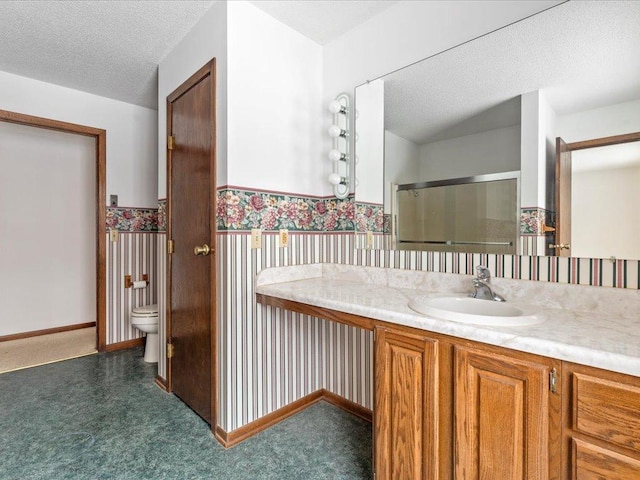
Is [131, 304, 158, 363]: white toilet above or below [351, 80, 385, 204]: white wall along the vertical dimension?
below

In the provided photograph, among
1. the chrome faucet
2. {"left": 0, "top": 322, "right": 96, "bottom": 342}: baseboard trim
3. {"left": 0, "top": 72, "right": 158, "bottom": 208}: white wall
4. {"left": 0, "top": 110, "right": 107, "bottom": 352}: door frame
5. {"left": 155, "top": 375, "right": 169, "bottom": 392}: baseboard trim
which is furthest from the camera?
{"left": 0, "top": 322, "right": 96, "bottom": 342}: baseboard trim

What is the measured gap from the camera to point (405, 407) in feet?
3.88

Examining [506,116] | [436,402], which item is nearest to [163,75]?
[506,116]

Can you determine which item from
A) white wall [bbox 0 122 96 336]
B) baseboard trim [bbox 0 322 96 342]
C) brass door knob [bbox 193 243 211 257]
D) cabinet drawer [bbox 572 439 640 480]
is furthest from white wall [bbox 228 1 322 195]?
baseboard trim [bbox 0 322 96 342]

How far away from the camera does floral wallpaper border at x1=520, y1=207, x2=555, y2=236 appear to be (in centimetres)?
135

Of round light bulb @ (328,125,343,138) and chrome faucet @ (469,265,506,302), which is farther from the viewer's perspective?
round light bulb @ (328,125,343,138)

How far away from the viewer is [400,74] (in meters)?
1.81

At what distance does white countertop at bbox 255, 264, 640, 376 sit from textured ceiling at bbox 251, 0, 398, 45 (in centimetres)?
142

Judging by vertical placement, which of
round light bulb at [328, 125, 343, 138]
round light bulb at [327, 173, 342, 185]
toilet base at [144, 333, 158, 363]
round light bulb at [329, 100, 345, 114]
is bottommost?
toilet base at [144, 333, 158, 363]

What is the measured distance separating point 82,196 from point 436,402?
14.1 ft

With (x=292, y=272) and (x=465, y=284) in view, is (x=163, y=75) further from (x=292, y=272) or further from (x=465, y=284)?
(x=465, y=284)

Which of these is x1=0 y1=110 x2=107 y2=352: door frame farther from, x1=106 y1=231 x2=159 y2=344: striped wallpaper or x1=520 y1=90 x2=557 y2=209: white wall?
x1=520 y1=90 x2=557 y2=209: white wall

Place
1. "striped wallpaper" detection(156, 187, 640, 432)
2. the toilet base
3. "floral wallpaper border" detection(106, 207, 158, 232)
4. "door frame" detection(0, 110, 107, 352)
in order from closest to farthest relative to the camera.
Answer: "striped wallpaper" detection(156, 187, 640, 432)
the toilet base
"door frame" detection(0, 110, 107, 352)
"floral wallpaper border" detection(106, 207, 158, 232)

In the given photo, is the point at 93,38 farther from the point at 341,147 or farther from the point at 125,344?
the point at 125,344
